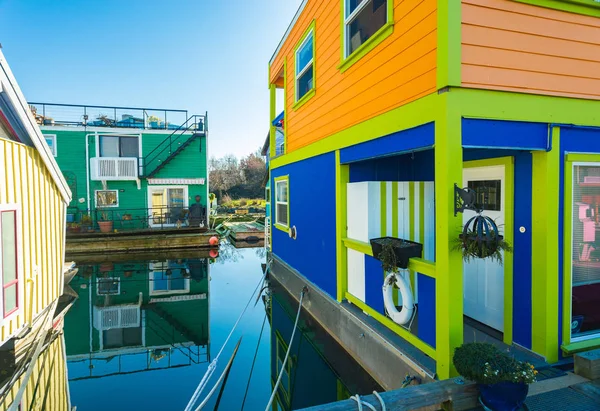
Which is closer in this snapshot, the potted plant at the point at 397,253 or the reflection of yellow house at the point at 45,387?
the potted plant at the point at 397,253

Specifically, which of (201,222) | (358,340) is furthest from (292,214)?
(201,222)

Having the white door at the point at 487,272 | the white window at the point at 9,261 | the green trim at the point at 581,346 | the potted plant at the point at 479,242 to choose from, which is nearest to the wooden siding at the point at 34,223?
the white window at the point at 9,261

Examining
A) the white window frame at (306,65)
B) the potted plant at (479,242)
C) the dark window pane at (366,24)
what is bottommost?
the potted plant at (479,242)

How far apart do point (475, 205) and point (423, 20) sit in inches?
66.6

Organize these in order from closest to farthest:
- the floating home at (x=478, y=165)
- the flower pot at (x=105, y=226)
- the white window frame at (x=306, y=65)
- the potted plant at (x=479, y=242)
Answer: the potted plant at (x=479, y=242), the floating home at (x=478, y=165), the white window frame at (x=306, y=65), the flower pot at (x=105, y=226)

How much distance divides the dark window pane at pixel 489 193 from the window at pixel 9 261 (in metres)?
5.97

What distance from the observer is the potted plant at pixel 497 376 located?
2404mm

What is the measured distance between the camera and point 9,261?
4926 millimetres

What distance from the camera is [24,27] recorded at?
1270 cm

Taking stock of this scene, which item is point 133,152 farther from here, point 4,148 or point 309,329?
point 309,329

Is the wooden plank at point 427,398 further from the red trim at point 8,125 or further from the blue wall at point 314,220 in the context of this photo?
the red trim at point 8,125

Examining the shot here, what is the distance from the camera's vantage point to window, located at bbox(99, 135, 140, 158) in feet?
58.1

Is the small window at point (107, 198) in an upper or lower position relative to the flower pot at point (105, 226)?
upper

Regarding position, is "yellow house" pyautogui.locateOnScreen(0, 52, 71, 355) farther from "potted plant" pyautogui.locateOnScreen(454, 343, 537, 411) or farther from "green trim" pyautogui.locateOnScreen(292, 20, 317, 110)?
"potted plant" pyautogui.locateOnScreen(454, 343, 537, 411)
